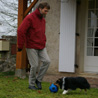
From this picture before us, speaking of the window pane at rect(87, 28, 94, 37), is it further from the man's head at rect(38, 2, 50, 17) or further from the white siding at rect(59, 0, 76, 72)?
the man's head at rect(38, 2, 50, 17)

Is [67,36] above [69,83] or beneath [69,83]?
→ above

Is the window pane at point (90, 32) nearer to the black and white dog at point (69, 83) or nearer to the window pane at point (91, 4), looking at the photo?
the window pane at point (91, 4)

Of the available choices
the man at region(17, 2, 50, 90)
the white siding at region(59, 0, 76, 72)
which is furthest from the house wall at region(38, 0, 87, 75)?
the man at region(17, 2, 50, 90)

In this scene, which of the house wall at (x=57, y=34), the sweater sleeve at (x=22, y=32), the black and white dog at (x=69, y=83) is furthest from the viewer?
the house wall at (x=57, y=34)

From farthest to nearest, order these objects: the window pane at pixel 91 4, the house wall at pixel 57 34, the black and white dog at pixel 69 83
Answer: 1. the window pane at pixel 91 4
2. the house wall at pixel 57 34
3. the black and white dog at pixel 69 83

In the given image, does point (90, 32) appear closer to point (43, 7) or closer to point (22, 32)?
point (43, 7)

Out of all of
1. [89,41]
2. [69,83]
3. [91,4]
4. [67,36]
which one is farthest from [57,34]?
[69,83]

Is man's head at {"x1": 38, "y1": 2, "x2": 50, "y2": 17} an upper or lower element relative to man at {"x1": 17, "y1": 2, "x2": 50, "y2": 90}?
upper

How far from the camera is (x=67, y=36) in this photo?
810 cm

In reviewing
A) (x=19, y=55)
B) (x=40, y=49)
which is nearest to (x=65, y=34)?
(x=19, y=55)

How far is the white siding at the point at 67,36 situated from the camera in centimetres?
802

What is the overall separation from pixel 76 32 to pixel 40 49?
9.77 ft

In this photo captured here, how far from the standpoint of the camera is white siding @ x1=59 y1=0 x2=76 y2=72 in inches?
316

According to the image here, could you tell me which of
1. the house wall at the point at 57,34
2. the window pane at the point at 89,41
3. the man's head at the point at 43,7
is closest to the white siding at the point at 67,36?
the house wall at the point at 57,34
